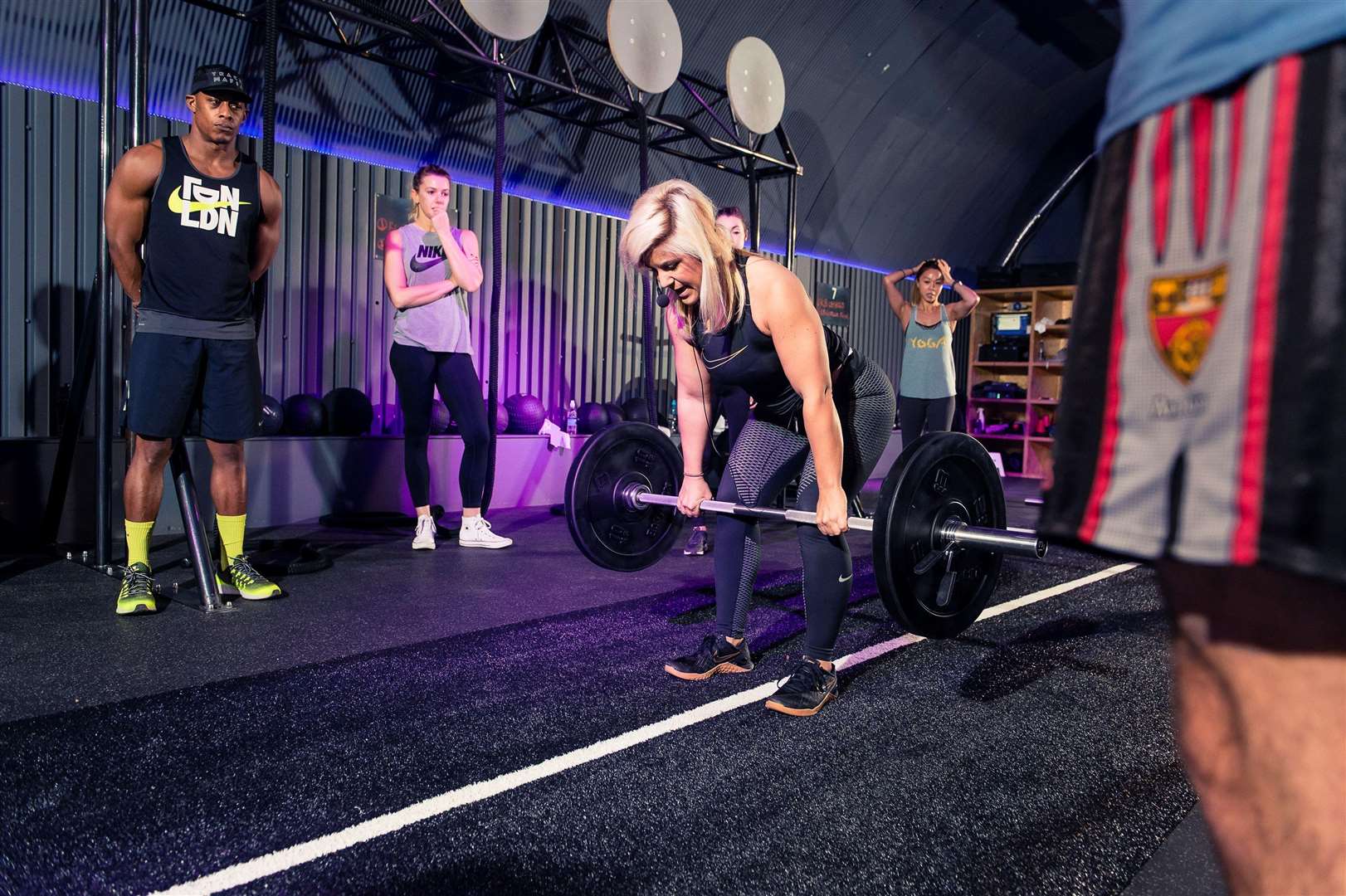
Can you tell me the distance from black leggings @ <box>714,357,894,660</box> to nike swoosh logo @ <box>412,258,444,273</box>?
2.18 metres

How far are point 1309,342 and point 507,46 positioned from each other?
5798 mm

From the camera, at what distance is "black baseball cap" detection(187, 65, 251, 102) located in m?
2.56

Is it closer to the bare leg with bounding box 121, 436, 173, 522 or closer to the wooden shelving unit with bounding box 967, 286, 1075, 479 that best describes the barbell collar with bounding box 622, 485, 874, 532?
the bare leg with bounding box 121, 436, 173, 522

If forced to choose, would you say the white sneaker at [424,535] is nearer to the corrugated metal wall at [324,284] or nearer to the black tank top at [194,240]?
the black tank top at [194,240]

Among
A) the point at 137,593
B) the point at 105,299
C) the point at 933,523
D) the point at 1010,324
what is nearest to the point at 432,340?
the point at 105,299

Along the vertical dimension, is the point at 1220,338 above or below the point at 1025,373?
below

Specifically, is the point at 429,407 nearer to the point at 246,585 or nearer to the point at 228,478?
the point at 228,478

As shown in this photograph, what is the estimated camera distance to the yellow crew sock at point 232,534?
291 cm

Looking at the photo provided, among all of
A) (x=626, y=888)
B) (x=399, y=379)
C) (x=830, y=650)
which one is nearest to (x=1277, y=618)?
(x=626, y=888)

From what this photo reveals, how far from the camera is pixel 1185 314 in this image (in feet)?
1.70

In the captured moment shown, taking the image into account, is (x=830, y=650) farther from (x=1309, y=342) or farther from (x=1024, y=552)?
(x=1309, y=342)

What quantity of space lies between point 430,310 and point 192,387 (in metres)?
1.23

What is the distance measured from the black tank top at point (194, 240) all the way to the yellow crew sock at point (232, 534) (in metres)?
0.65

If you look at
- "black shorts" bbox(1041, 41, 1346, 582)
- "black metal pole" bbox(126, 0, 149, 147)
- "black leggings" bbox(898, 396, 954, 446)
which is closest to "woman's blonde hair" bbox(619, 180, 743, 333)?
"black shorts" bbox(1041, 41, 1346, 582)
